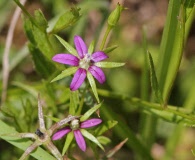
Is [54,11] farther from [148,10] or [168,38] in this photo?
[168,38]

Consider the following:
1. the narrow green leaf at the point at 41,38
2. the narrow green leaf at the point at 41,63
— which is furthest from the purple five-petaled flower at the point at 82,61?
the narrow green leaf at the point at 41,63

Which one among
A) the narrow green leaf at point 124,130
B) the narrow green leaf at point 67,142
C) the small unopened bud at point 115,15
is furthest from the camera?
the narrow green leaf at point 124,130

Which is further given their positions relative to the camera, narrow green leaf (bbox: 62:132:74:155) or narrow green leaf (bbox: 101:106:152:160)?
narrow green leaf (bbox: 101:106:152:160)

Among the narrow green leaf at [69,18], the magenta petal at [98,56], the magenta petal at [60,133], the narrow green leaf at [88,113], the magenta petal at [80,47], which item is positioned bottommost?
the magenta petal at [60,133]

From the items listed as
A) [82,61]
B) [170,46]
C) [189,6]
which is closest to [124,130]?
[170,46]

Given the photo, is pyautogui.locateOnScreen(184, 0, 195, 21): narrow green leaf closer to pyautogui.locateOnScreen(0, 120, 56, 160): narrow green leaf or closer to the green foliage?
the green foliage

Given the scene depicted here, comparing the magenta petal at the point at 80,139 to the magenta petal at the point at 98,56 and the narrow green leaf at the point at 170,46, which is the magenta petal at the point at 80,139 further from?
the narrow green leaf at the point at 170,46

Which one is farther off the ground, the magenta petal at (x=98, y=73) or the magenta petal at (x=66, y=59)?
the magenta petal at (x=66, y=59)

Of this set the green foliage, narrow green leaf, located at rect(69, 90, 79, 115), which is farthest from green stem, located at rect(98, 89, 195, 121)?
narrow green leaf, located at rect(69, 90, 79, 115)

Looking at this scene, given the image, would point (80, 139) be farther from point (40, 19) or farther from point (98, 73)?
point (40, 19)
